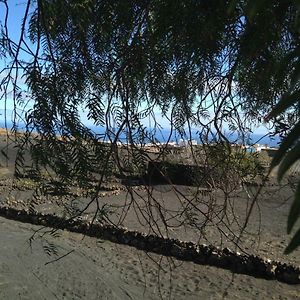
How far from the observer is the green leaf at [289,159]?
2.23 feet

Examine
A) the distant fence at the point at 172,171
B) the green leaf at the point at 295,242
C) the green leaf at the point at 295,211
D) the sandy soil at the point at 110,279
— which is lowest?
the sandy soil at the point at 110,279

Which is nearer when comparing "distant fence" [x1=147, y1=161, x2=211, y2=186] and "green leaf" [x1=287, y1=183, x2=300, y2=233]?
"green leaf" [x1=287, y1=183, x2=300, y2=233]

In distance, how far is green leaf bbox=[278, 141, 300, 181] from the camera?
0.68 m

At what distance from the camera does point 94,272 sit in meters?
5.28

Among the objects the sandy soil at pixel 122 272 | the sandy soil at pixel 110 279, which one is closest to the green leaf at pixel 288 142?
the sandy soil at pixel 122 272

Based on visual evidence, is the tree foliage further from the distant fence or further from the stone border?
the stone border

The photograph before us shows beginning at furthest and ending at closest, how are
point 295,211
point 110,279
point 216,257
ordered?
point 216,257 < point 110,279 < point 295,211

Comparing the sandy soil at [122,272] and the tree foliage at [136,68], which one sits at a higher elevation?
the tree foliage at [136,68]

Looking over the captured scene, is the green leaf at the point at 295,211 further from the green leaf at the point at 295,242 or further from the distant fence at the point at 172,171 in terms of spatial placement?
the distant fence at the point at 172,171

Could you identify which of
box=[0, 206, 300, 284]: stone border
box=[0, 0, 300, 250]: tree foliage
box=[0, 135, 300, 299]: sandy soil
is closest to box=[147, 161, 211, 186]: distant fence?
box=[0, 0, 300, 250]: tree foliage

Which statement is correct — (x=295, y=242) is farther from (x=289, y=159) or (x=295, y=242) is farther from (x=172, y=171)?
(x=172, y=171)

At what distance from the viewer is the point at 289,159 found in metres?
0.70

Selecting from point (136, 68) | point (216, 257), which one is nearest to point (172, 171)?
point (136, 68)

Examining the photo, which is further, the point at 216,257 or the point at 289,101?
the point at 216,257
